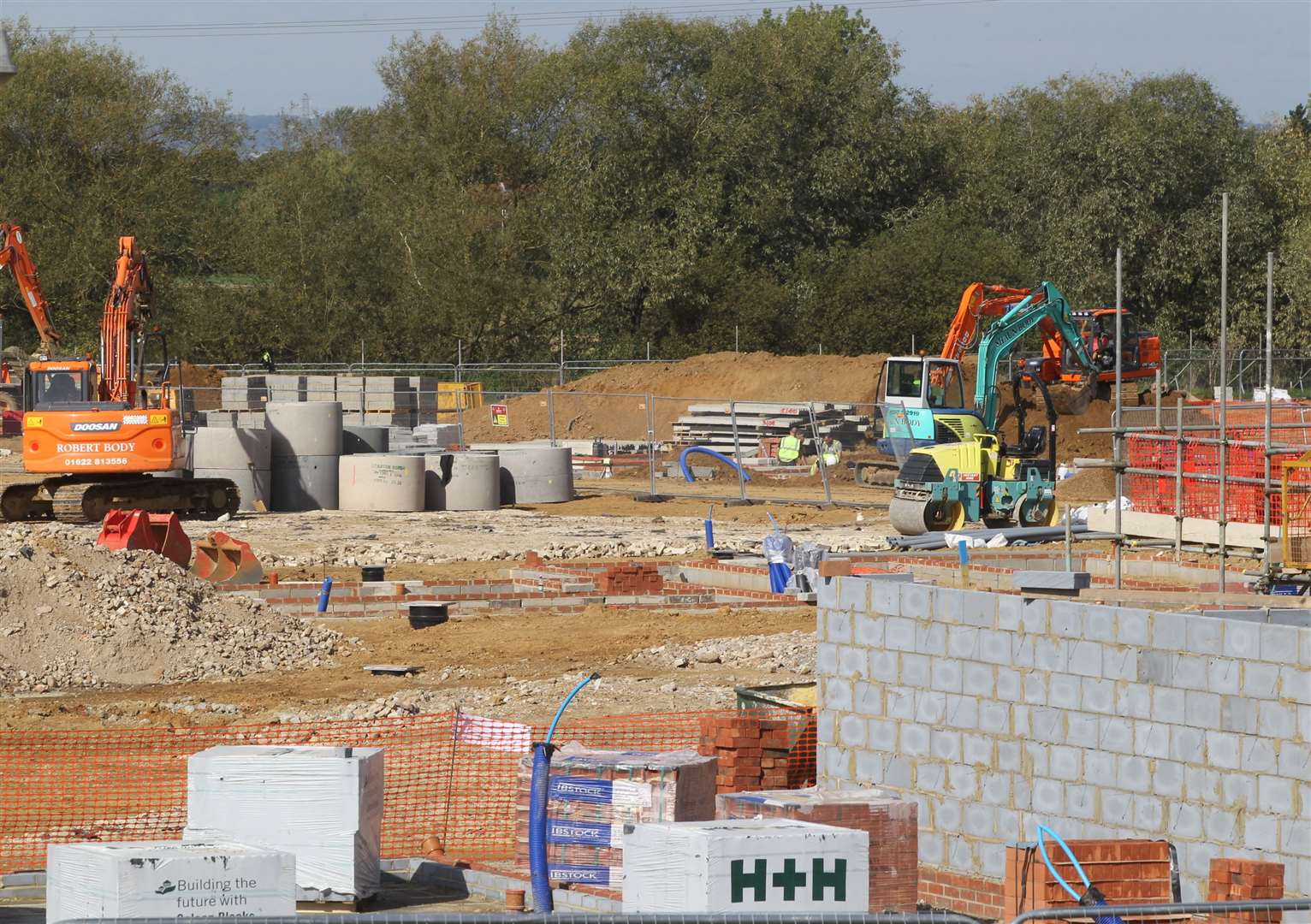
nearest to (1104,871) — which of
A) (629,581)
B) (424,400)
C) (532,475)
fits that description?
(629,581)

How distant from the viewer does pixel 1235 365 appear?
1918 inches

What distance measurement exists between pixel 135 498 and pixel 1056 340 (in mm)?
14781

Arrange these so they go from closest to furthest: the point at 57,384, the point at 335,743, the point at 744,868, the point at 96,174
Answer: the point at 744,868
the point at 335,743
the point at 57,384
the point at 96,174

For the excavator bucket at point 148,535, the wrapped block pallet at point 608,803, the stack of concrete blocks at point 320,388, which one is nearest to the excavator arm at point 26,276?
the excavator bucket at point 148,535

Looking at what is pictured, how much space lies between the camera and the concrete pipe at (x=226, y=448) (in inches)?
1089

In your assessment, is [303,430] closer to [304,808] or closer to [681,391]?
[681,391]

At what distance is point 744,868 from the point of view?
7.34m

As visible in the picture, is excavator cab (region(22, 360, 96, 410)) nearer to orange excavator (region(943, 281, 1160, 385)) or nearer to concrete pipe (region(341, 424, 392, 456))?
concrete pipe (region(341, 424, 392, 456))

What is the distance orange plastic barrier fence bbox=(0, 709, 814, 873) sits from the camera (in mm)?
10211

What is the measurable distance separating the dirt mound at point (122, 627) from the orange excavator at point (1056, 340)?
1358cm

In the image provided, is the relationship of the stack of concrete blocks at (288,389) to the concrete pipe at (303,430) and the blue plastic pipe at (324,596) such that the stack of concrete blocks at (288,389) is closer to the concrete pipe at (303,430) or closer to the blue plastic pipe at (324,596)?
the concrete pipe at (303,430)

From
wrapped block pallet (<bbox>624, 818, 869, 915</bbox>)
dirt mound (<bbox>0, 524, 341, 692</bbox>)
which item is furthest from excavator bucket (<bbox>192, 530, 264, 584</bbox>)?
wrapped block pallet (<bbox>624, 818, 869, 915</bbox>)

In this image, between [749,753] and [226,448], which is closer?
[749,753]

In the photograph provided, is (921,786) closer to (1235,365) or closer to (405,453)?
(405,453)
